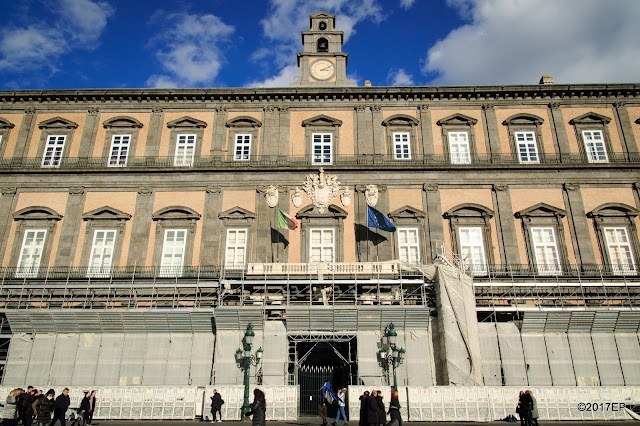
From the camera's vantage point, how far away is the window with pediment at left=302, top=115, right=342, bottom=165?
30.7 m

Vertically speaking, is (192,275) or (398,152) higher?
(398,152)

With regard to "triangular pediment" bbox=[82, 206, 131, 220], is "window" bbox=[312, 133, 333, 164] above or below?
above

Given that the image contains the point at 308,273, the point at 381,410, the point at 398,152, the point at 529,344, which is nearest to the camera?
the point at 381,410

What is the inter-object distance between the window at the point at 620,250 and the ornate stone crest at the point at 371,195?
1166cm

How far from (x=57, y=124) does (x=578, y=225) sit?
28.5m

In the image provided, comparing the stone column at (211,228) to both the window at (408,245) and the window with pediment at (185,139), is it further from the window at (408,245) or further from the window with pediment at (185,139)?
the window at (408,245)

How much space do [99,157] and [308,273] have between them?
13644 mm

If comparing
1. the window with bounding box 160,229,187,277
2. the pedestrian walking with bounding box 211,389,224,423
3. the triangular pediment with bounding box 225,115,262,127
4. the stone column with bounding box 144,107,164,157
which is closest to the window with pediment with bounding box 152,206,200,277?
the window with bounding box 160,229,187,277

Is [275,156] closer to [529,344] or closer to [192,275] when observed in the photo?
[192,275]

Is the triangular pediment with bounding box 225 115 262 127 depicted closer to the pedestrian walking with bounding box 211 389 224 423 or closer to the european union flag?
the european union flag

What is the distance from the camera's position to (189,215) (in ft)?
95.0

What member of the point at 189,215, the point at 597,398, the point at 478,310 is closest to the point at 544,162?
the point at 478,310

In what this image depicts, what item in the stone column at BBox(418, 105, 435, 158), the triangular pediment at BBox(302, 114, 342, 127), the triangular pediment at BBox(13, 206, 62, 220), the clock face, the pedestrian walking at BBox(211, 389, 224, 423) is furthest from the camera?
the clock face

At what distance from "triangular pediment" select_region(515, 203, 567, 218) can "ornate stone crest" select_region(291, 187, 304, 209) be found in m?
11.1
